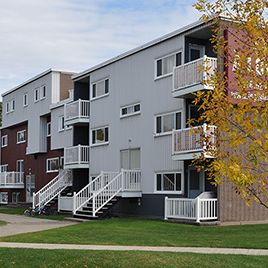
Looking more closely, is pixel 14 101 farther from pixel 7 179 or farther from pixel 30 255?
pixel 30 255

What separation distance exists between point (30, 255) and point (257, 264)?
5.41 metres

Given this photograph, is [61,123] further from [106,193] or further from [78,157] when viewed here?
[106,193]

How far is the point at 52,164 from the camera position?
140 feet

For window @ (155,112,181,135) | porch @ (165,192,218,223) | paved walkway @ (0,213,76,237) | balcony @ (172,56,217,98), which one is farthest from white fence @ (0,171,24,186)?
balcony @ (172,56,217,98)

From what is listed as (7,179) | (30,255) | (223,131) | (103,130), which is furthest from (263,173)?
(7,179)

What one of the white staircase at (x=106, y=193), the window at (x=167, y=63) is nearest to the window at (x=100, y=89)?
the window at (x=167, y=63)

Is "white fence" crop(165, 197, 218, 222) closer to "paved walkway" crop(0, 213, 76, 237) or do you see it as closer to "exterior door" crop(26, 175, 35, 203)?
"paved walkway" crop(0, 213, 76, 237)

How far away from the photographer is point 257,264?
40.5 feet

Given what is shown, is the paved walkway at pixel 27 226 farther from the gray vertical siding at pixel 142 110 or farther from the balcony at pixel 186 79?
the balcony at pixel 186 79

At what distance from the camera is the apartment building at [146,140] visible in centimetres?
2436

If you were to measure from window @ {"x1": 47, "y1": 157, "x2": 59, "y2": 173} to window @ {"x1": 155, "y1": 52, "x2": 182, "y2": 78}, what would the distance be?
1602 centimetres

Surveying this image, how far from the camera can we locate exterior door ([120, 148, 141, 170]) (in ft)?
98.1

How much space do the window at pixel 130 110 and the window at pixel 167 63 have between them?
239 cm

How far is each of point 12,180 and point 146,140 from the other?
70.9 feet
